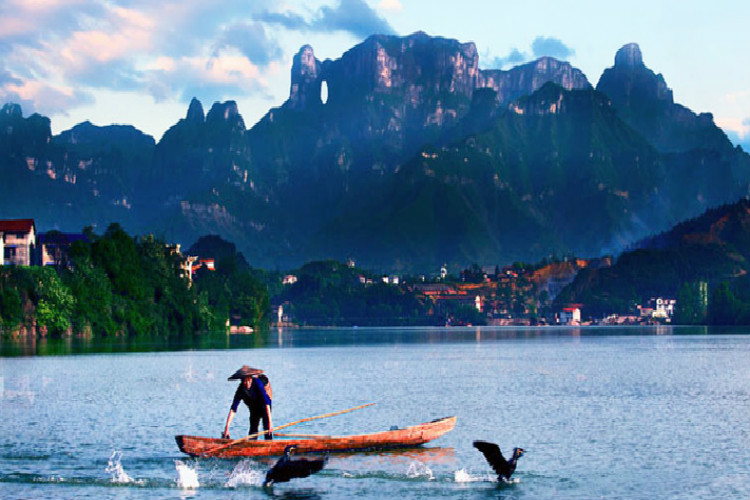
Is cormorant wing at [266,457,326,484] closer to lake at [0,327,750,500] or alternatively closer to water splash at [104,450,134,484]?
lake at [0,327,750,500]

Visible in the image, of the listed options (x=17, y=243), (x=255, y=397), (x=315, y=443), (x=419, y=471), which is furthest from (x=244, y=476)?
→ (x=17, y=243)

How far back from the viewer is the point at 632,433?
181ft

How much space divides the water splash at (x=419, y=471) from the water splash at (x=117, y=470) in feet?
34.1

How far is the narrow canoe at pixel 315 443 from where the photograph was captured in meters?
43.8

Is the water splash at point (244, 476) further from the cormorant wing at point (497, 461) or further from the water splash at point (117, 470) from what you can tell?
the cormorant wing at point (497, 461)

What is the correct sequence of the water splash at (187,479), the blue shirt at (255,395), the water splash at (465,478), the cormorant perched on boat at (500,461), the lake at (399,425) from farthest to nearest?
the blue shirt at (255,395), the water splash at (465,478), the cormorant perched on boat at (500,461), the lake at (399,425), the water splash at (187,479)

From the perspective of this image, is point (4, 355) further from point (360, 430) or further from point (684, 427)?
point (684, 427)

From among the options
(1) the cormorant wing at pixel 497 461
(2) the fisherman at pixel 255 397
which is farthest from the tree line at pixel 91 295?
(1) the cormorant wing at pixel 497 461

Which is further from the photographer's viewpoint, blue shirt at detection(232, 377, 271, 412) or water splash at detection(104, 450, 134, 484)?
blue shirt at detection(232, 377, 271, 412)

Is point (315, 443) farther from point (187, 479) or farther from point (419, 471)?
point (187, 479)

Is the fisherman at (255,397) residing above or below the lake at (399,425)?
above

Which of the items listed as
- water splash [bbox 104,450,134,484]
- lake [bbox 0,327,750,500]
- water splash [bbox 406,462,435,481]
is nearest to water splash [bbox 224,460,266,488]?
lake [bbox 0,327,750,500]

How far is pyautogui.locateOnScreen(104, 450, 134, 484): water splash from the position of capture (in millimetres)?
41844

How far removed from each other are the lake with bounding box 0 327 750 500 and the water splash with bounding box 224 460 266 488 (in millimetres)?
95
